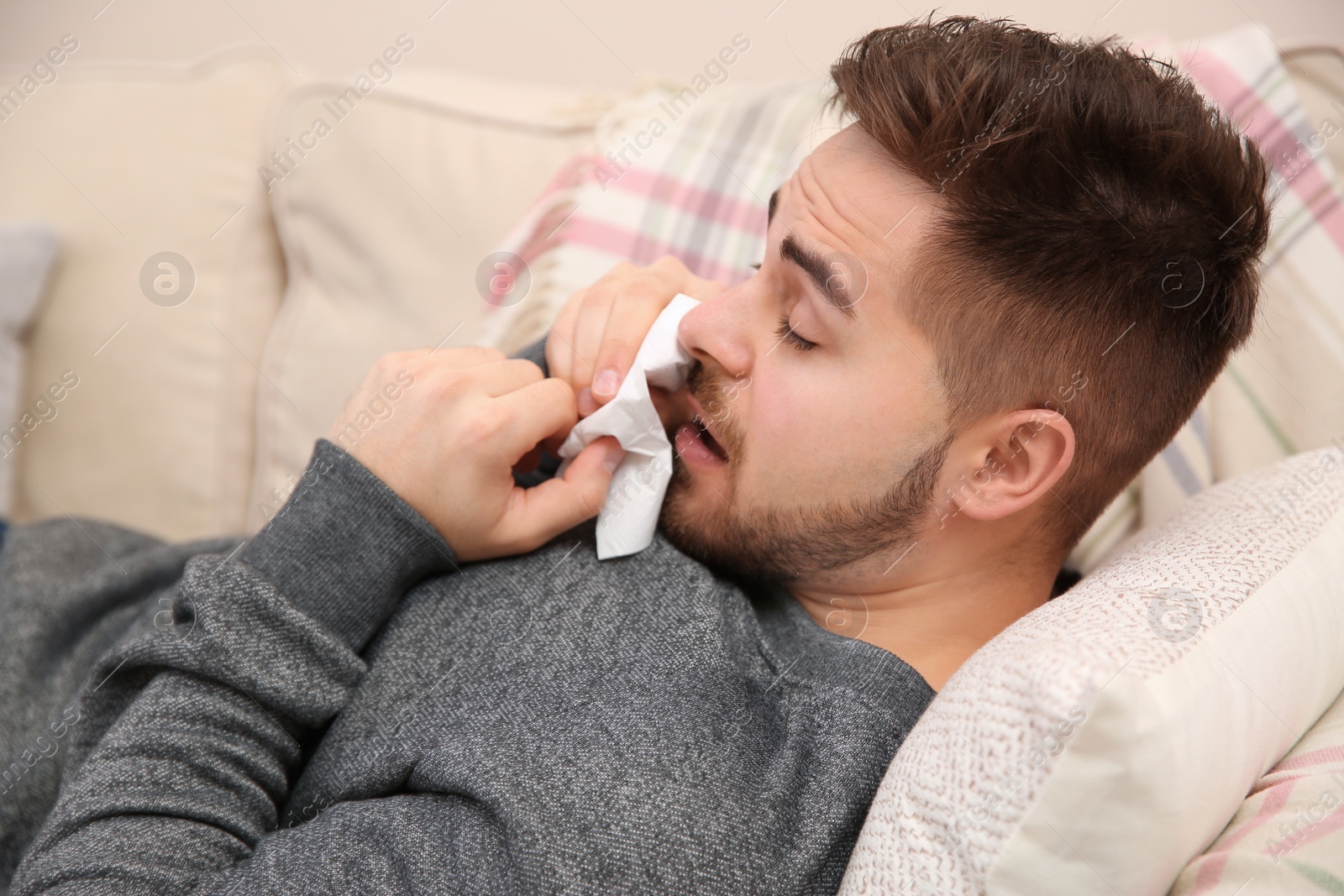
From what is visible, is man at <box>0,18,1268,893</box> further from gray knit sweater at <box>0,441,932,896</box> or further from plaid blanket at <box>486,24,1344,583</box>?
plaid blanket at <box>486,24,1344,583</box>

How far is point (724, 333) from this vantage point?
3.02ft

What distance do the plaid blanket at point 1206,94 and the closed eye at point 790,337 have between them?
388 mm

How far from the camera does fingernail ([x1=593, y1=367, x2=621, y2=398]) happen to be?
93 cm

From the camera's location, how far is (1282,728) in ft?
2.27

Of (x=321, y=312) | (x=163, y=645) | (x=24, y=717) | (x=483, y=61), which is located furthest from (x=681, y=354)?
(x=483, y=61)

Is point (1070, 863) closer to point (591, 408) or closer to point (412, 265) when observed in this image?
point (591, 408)

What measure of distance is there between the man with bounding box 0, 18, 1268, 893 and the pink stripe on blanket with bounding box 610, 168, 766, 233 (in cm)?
34

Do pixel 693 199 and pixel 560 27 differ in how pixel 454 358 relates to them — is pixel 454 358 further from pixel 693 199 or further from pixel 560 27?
pixel 560 27

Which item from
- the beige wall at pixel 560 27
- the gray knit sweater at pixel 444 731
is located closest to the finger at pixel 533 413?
the gray knit sweater at pixel 444 731

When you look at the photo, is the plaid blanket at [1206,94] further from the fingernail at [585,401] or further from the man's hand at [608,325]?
the fingernail at [585,401]

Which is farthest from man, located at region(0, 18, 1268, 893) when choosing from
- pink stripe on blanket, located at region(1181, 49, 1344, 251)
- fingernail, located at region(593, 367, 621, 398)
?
pink stripe on blanket, located at region(1181, 49, 1344, 251)

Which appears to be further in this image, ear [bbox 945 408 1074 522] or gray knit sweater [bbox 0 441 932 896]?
ear [bbox 945 408 1074 522]

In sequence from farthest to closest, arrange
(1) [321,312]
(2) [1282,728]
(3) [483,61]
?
(3) [483,61], (1) [321,312], (2) [1282,728]

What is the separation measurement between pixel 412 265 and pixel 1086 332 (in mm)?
941
